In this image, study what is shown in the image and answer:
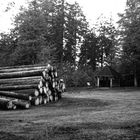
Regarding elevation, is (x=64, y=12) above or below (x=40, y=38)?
above

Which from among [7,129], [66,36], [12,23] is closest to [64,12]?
[66,36]

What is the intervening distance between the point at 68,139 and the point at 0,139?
4.34 ft

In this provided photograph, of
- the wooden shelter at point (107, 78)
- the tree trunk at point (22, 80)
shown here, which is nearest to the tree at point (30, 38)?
the wooden shelter at point (107, 78)

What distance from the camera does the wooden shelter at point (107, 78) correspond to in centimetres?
4738

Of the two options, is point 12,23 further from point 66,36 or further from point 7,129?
point 7,129

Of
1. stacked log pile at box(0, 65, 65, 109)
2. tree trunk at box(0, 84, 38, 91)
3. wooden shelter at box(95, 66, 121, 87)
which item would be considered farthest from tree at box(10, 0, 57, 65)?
tree trunk at box(0, 84, 38, 91)

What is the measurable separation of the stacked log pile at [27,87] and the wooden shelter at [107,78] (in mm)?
30937

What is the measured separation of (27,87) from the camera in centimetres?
1401

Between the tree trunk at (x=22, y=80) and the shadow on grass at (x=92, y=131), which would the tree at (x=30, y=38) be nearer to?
the tree trunk at (x=22, y=80)

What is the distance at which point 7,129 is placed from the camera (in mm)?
6617

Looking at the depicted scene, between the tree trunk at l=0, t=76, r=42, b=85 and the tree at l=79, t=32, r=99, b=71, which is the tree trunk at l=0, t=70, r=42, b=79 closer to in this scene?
the tree trunk at l=0, t=76, r=42, b=85

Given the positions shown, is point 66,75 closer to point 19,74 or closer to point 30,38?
point 30,38

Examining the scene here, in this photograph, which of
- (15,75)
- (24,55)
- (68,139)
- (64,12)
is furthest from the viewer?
(64,12)

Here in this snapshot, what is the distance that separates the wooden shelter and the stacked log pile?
30937mm
